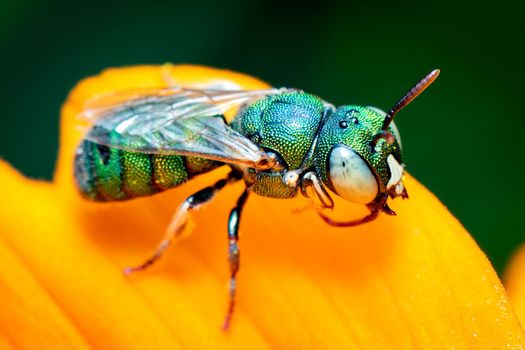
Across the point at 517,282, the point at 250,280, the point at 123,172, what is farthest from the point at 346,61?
the point at 250,280

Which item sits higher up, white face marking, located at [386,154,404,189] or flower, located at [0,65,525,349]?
white face marking, located at [386,154,404,189]

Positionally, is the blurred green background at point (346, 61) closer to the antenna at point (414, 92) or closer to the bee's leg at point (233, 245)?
the bee's leg at point (233, 245)

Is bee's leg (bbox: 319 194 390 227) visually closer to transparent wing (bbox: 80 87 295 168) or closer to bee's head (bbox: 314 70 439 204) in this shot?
bee's head (bbox: 314 70 439 204)

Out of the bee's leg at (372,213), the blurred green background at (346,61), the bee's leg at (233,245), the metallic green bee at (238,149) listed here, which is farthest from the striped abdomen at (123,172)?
the blurred green background at (346,61)

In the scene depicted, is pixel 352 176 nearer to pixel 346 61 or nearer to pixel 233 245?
pixel 233 245

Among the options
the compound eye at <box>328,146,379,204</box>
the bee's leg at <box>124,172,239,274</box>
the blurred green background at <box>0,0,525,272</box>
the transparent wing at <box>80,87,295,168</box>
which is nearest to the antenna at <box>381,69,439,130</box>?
the compound eye at <box>328,146,379,204</box>

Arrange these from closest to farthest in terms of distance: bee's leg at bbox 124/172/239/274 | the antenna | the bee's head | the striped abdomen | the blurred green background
Answer: 1. the antenna
2. the bee's head
3. bee's leg at bbox 124/172/239/274
4. the striped abdomen
5. the blurred green background
